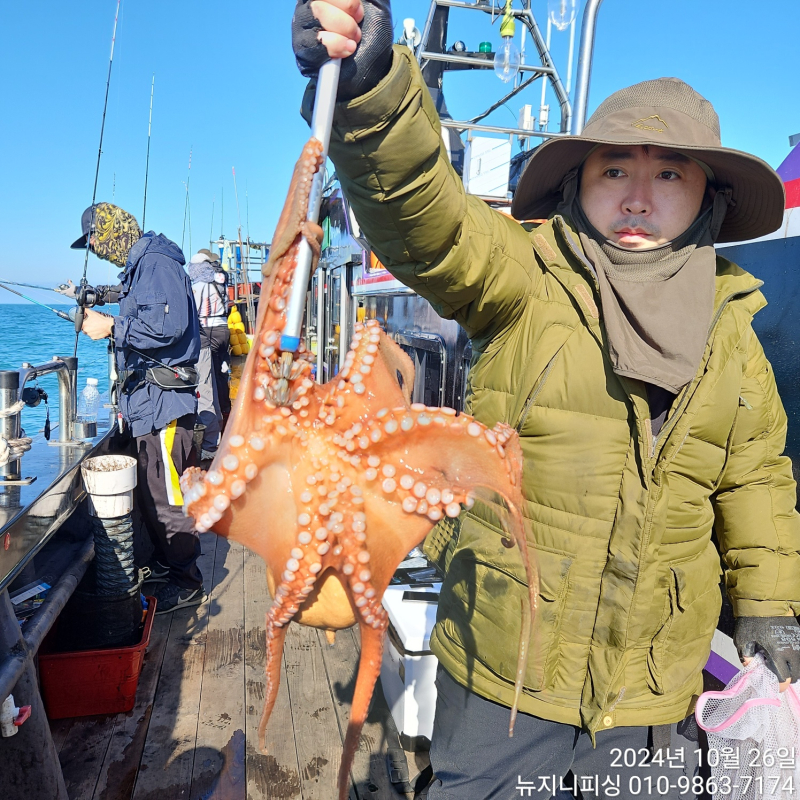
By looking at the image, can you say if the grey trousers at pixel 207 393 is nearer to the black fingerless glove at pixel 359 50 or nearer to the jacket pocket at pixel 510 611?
the jacket pocket at pixel 510 611

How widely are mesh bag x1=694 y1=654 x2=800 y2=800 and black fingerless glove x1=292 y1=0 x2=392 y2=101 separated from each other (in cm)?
209

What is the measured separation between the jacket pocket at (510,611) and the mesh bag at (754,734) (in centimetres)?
67

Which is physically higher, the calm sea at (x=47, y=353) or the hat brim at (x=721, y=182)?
the hat brim at (x=721, y=182)

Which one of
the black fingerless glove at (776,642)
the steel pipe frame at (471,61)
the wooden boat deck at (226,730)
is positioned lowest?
the wooden boat deck at (226,730)

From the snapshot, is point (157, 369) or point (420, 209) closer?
point (420, 209)

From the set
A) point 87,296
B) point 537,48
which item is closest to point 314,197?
point 87,296

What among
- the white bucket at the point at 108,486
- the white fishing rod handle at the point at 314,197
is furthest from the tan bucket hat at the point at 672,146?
the white bucket at the point at 108,486

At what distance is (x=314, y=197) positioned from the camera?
1056 mm

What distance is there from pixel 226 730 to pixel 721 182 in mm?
3408

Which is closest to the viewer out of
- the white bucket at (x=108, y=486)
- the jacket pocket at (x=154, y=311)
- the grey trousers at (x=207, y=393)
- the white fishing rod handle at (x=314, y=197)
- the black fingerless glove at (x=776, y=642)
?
the white fishing rod handle at (x=314, y=197)

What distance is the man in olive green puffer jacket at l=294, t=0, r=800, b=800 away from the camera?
5.55ft

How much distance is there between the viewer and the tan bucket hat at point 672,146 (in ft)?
5.57

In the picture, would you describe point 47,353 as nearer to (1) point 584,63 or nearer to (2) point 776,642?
(1) point 584,63

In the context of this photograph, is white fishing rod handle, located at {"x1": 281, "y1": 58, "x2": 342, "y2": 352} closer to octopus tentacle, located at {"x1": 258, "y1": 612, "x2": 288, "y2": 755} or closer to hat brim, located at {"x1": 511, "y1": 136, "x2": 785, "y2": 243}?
octopus tentacle, located at {"x1": 258, "y1": 612, "x2": 288, "y2": 755}
